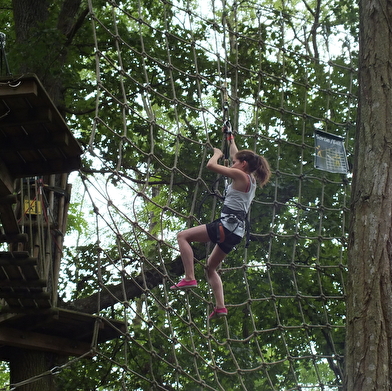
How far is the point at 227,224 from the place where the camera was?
3461 millimetres

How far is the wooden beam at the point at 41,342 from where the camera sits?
4.43 m

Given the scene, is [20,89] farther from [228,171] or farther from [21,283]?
[21,283]

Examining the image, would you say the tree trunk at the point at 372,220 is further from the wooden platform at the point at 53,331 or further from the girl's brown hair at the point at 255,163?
the wooden platform at the point at 53,331

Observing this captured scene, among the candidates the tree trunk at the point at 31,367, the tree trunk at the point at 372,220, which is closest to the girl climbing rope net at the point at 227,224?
the tree trunk at the point at 372,220

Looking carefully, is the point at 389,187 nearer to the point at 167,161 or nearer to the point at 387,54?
the point at 387,54

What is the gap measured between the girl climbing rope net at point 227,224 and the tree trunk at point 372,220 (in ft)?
2.20

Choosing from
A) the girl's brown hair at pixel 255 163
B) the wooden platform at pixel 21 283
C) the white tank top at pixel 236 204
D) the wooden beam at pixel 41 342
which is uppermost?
the girl's brown hair at pixel 255 163

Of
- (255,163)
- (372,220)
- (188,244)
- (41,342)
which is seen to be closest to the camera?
(372,220)

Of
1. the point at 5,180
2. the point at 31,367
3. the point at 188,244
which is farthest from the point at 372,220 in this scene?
the point at 31,367

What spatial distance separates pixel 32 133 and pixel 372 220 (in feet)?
6.68

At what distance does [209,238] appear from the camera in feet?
11.4

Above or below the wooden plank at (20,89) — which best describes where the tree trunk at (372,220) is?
below

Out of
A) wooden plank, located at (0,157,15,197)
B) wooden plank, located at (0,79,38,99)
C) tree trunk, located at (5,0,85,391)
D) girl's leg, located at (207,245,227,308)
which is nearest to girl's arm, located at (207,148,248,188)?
girl's leg, located at (207,245,227,308)

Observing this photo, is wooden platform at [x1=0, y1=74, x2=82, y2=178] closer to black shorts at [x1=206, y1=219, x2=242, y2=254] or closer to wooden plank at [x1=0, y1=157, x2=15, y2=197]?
wooden plank at [x1=0, y1=157, x2=15, y2=197]
